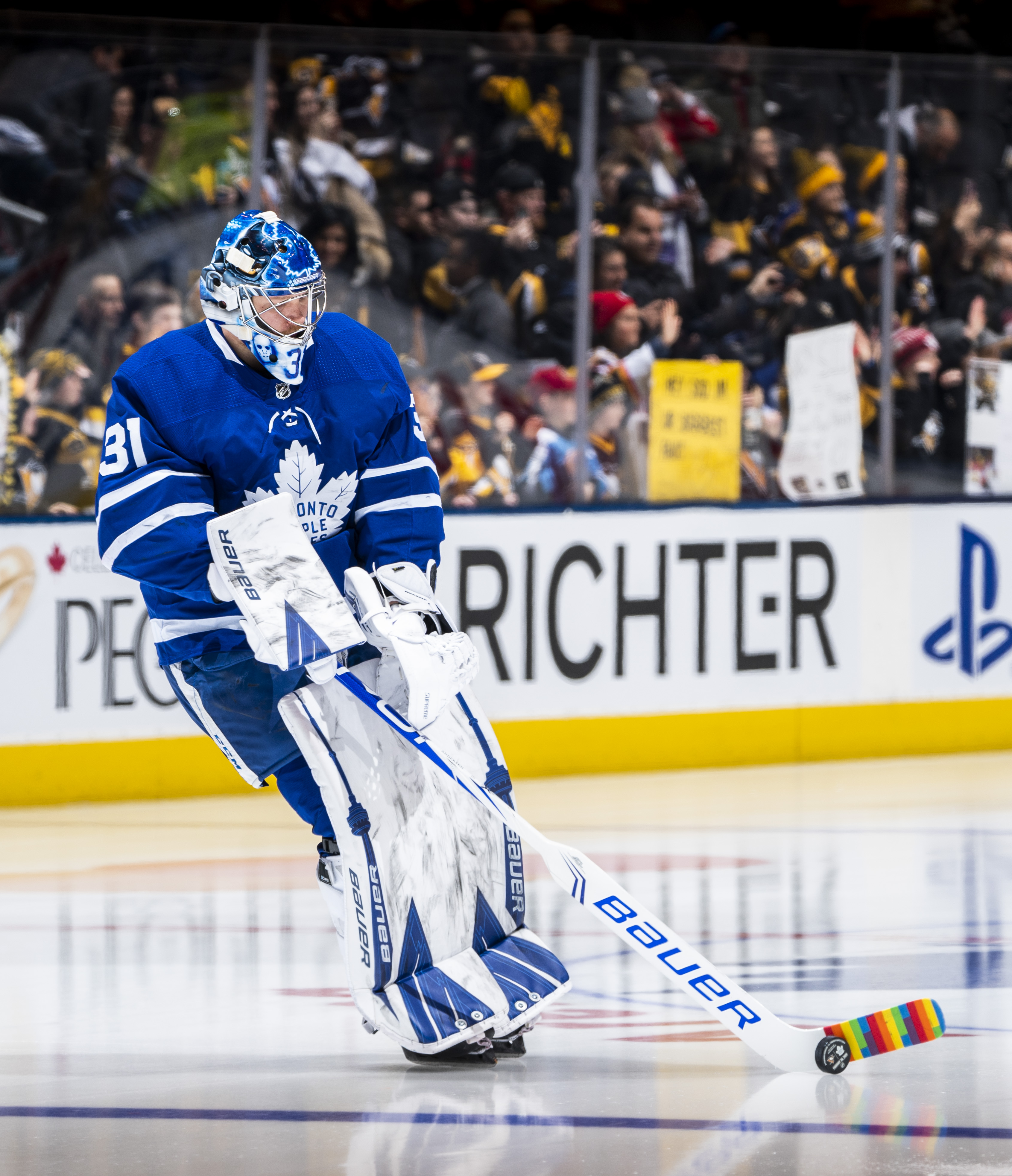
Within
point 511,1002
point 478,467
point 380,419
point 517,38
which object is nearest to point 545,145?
point 517,38

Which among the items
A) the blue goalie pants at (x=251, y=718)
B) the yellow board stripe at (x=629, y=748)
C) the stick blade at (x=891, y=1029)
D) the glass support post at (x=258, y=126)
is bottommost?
the stick blade at (x=891, y=1029)

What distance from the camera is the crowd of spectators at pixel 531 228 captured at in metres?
6.71

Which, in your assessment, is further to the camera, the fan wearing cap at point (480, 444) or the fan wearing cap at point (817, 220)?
the fan wearing cap at point (817, 220)

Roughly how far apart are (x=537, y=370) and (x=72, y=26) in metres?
1.93

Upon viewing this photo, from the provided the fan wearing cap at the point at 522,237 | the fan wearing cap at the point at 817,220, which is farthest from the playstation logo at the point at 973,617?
the fan wearing cap at the point at 522,237

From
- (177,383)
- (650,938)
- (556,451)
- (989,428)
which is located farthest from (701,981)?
(989,428)

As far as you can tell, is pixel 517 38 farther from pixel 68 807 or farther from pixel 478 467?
pixel 68 807

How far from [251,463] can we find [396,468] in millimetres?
287

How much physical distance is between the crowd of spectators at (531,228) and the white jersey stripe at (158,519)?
127 inches

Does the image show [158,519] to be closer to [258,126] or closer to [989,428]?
[258,126]

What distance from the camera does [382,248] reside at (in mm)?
7141

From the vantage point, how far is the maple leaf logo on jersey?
11.8ft

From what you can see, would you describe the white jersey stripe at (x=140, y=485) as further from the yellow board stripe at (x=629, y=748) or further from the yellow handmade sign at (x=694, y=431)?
the yellow handmade sign at (x=694, y=431)

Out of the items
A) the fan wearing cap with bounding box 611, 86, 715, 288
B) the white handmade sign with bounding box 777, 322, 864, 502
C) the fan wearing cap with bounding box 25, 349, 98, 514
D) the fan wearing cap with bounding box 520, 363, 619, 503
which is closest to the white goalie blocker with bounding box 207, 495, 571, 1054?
the fan wearing cap with bounding box 25, 349, 98, 514
